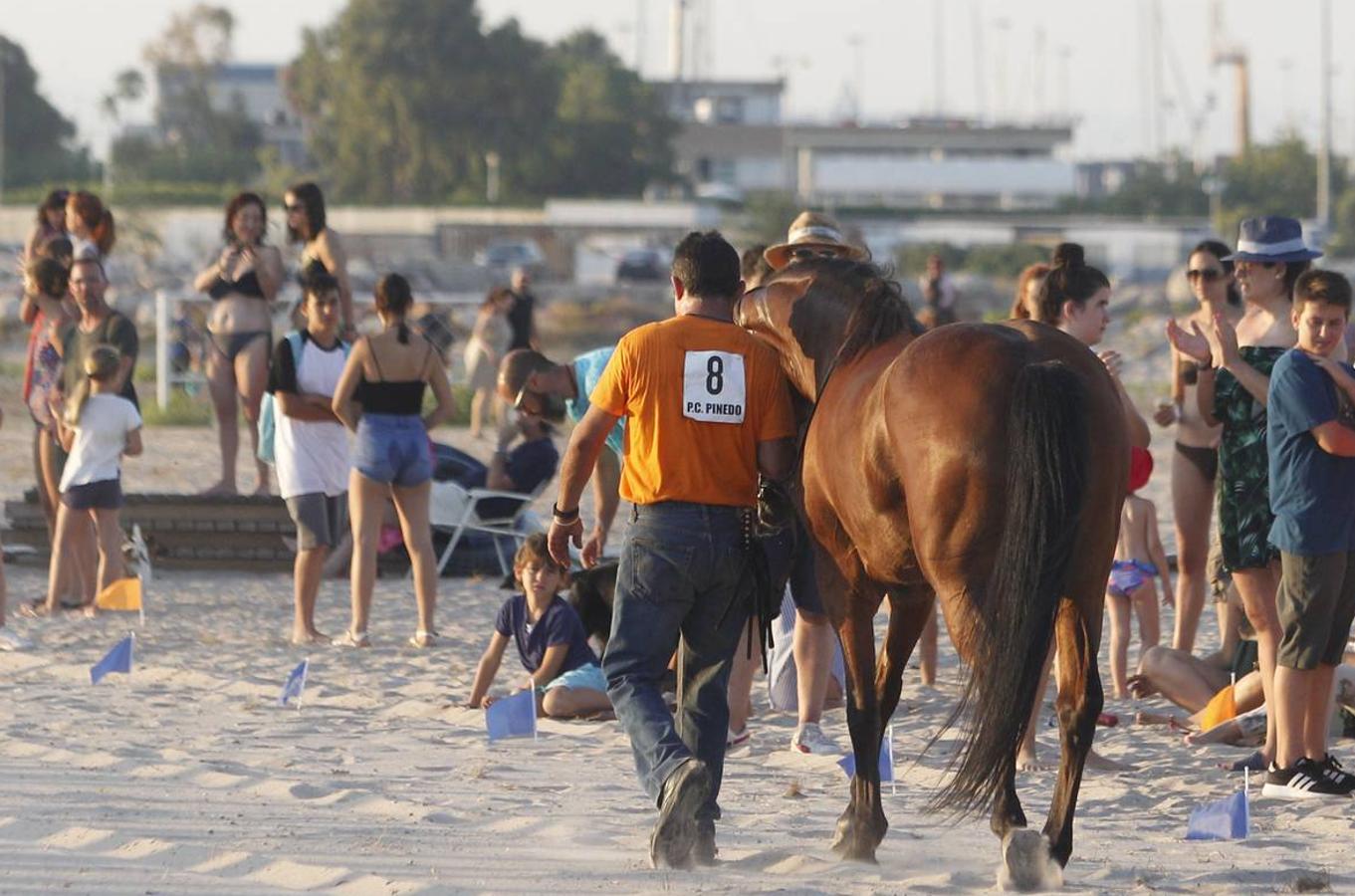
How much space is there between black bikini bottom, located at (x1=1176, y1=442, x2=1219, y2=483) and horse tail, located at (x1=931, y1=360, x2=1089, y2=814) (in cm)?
367

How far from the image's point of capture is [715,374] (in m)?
5.99

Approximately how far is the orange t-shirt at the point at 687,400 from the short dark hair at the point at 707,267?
10cm

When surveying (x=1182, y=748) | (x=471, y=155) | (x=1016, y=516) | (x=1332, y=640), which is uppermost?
(x=471, y=155)

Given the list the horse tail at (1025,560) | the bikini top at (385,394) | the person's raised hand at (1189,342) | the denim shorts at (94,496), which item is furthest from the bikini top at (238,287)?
the horse tail at (1025,560)

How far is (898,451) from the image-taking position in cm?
580

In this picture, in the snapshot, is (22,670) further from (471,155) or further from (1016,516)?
(471,155)

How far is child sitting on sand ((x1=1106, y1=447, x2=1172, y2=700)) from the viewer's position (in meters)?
8.55

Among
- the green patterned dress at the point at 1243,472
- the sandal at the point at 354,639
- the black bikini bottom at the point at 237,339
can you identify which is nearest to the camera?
the green patterned dress at the point at 1243,472

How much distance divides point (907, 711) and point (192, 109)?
350ft

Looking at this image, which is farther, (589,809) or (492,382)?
(492,382)

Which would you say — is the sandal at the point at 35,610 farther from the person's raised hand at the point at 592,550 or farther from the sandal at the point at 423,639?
the person's raised hand at the point at 592,550

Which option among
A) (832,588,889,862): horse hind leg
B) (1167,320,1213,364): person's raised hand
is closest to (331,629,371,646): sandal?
(832,588,889,862): horse hind leg

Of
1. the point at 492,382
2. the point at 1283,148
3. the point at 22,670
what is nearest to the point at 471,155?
the point at 1283,148

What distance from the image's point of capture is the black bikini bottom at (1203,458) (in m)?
9.04
